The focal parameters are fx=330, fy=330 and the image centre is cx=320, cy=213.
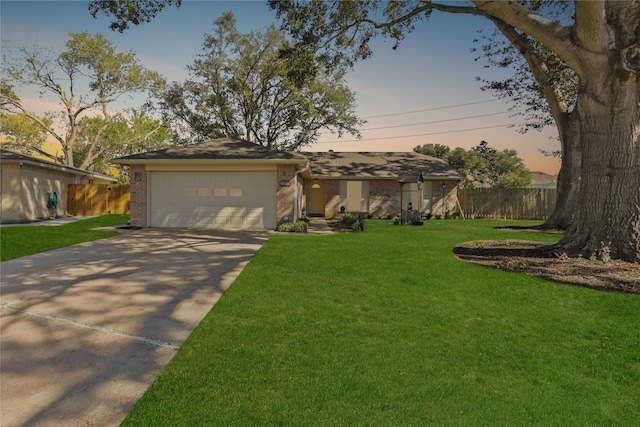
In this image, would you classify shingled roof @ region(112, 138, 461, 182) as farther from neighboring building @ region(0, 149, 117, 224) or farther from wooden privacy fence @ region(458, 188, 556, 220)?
neighboring building @ region(0, 149, 117, 224)

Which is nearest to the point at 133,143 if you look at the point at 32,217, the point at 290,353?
the point at 32,217

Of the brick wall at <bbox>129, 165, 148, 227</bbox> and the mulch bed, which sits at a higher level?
the brick wall at <bbox>129, 165, 148, 227</bbox>

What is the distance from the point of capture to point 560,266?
6316mm

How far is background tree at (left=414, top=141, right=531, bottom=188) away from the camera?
44.6 m

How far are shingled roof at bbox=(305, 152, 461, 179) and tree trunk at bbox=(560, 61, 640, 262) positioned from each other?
12.7 metres

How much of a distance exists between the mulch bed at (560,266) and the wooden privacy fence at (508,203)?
45.0 ft

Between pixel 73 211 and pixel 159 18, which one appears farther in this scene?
pixel 73 211

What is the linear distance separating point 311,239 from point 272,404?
7860 mm

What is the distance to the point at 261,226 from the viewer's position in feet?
43.3

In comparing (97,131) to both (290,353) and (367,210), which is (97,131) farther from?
(290,353)

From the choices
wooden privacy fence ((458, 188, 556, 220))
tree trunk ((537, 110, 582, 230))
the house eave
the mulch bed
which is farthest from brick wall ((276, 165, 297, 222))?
wooden privacy fence ((458, 188, 556, 220))

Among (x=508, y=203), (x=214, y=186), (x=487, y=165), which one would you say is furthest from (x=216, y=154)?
(x=487, y=165)

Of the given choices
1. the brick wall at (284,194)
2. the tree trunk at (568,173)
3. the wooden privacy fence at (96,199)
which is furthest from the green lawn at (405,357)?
the wooden privacy fence at (96,199)

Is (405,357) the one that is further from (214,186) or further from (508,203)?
(508,203)
